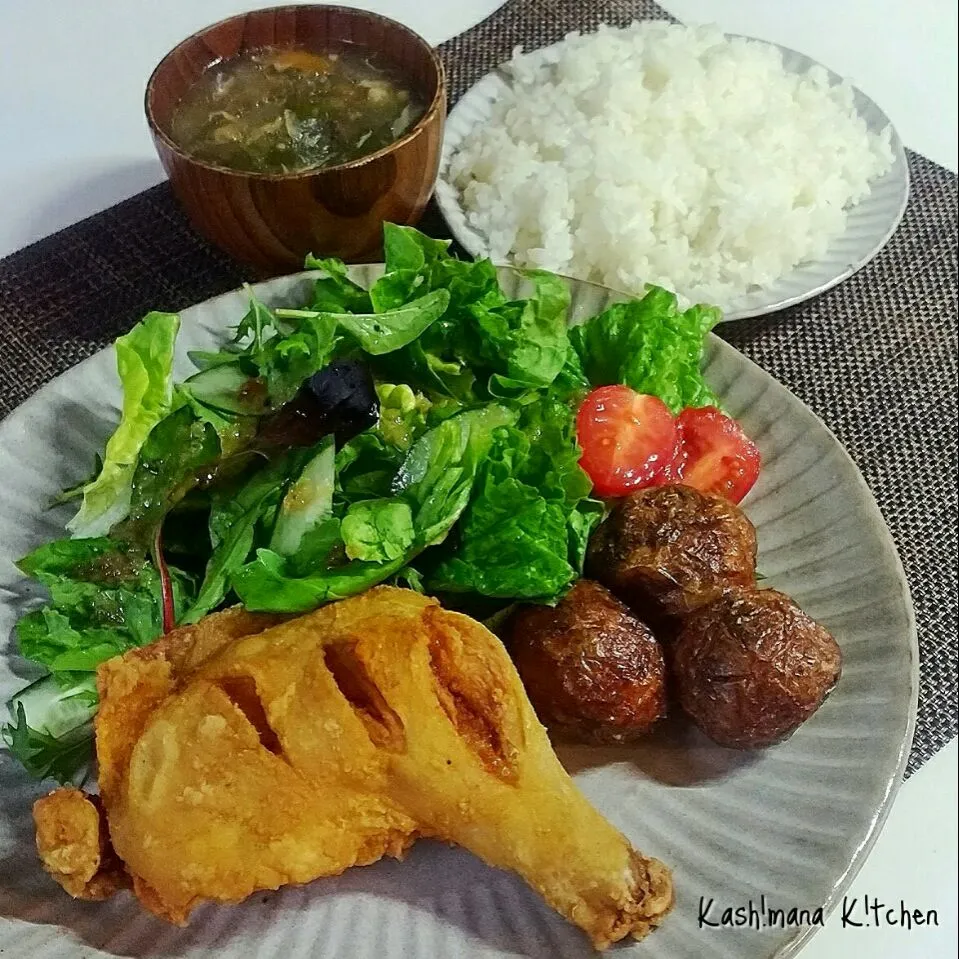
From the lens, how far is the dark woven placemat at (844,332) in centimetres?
186

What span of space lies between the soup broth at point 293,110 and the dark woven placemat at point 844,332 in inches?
13.2

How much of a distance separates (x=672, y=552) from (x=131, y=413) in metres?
0.90

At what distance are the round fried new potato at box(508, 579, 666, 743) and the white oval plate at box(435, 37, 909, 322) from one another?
0.90m

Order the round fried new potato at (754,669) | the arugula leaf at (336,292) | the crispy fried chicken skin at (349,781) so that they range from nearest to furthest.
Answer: the crispy fried chicken skin at (349,781)
the round fried new potato at (754,669)
the arugula leaf at (336,292)

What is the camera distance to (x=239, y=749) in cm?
116

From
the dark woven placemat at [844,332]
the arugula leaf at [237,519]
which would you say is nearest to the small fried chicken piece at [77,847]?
the arugula leaf at [237,519]

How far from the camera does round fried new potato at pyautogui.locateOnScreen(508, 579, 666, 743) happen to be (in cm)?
132

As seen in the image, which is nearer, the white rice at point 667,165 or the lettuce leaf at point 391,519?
the lettuce leaf at point 391,519

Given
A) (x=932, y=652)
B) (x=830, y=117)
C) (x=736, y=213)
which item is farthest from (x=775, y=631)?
(x=830, y=117)

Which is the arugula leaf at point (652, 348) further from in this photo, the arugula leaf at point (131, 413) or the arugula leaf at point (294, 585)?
the arugula leaf at point (131, 413)

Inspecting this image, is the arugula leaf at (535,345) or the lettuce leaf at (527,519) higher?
the arugula leaf at (535,345)

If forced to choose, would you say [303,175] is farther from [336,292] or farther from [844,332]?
[844,332]

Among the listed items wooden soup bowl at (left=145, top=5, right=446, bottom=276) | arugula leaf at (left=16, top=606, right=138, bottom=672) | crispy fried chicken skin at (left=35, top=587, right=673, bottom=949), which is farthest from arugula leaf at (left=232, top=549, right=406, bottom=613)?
wooden soup bowl at (left=145, top=5, right=446, bottom=276)

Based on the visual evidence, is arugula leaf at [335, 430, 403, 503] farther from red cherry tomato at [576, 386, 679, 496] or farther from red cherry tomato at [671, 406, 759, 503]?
red cherry tomato at [671, 406, 759, 503]
